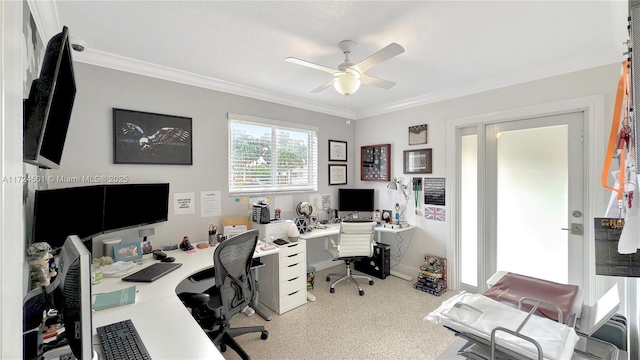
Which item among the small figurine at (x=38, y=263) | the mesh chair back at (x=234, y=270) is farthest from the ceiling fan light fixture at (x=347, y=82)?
the small figurine at (x=38, y=263)

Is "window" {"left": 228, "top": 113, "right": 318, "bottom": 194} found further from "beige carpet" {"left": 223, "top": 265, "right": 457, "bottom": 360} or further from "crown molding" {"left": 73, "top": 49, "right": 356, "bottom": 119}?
"beige carpet" {"left": 223, "top": 265, "right": 457, "bottom": 360}

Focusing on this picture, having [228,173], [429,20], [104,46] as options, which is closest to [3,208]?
[429,20]

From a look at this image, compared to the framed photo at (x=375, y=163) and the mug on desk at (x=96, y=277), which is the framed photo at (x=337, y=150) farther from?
the mug on desk at (x=96, y=277)

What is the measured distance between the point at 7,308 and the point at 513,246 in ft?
11.8

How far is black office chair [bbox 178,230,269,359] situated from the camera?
1.94m

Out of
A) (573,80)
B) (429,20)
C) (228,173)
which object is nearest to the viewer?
(429,20)

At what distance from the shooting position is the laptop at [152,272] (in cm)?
186

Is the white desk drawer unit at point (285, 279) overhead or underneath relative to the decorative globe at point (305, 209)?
→ underneath

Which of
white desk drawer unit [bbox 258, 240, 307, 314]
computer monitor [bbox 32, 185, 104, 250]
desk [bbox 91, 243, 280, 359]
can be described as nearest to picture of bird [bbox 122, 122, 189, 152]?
computer monitor [bbox 32, 185, 104, 250]

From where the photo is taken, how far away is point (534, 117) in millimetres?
2732

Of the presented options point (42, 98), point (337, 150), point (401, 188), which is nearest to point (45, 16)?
point (42, 98)

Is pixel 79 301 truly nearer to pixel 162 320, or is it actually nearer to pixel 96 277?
pixel 162 320

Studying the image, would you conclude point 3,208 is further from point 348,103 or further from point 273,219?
point 348,103

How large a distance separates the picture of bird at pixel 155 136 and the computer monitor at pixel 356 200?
2.28 meters
